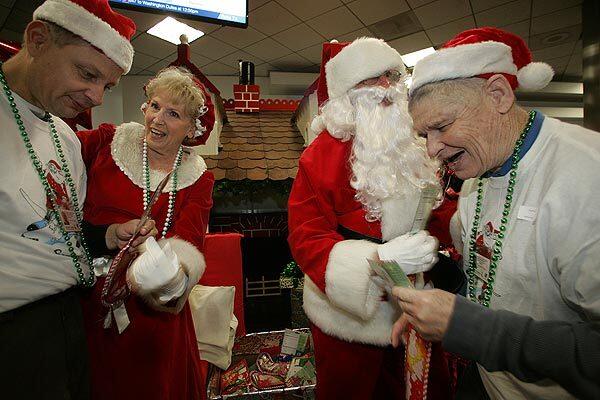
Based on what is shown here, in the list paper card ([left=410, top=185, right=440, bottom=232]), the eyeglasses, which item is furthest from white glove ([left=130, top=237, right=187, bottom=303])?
the eyeglasses

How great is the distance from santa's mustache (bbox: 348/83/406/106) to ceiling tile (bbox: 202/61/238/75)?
4840 mm

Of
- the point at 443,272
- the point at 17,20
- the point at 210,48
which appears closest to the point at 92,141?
the point at 443,272

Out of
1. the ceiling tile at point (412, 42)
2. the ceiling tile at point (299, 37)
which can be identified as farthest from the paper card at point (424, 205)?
the ceiling tile at point (412, 42)

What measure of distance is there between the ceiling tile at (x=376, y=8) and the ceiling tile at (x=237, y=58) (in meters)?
2.05

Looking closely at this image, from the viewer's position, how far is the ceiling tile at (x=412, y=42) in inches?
192

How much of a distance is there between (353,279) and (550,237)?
656 mm

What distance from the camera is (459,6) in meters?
4.00

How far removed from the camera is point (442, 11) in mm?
4129

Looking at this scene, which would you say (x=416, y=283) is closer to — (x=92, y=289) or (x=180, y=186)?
(x=180, y=186)

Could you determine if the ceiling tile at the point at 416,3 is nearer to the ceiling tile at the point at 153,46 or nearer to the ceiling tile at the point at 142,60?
the ceiling tile at the point at 153,46

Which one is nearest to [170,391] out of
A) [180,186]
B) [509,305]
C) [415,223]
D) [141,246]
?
[141,246]

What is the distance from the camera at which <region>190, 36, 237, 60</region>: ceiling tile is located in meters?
4.85

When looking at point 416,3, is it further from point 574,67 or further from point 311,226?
point 574,67

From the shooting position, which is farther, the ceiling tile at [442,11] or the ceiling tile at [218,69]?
the ceiling tile at [218,69]
